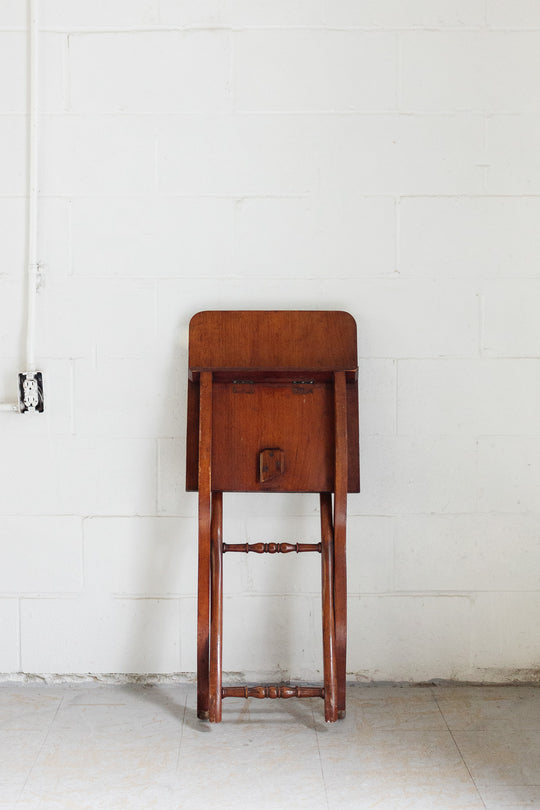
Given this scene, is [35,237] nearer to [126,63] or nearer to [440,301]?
[126,63]

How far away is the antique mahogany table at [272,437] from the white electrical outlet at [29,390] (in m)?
0.46

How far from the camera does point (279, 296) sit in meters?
2.30

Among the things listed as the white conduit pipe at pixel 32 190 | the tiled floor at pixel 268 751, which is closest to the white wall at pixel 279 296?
the white conduit pipe at pixel 32 190

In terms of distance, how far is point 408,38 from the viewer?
2.25 meters

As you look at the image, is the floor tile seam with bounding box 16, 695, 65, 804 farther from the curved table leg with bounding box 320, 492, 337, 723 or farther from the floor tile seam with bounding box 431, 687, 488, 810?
the floor tile seam with bounding box 431, 687, 488, 810

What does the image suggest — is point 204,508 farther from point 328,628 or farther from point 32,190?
point 32,190

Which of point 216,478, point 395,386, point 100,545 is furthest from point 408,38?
point 100,545

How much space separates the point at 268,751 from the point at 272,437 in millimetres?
835

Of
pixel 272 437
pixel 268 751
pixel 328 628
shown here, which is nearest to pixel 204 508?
pixel 272 437

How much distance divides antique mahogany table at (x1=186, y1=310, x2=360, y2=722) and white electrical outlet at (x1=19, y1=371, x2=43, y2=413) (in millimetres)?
463

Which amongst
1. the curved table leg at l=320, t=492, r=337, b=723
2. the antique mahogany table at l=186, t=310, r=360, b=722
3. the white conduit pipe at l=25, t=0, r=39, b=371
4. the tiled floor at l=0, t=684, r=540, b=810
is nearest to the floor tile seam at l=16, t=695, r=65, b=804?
the tiled floor at l=0, t=684, r=540, b=810

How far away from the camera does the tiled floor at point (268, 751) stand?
5.90ft

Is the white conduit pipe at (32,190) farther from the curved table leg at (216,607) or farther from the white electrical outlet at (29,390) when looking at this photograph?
the curved table leg at (216,607)

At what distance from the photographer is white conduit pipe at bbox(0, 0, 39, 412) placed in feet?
7.32
